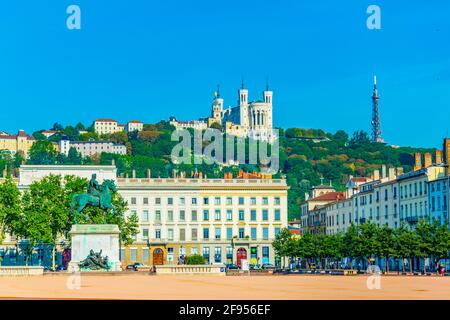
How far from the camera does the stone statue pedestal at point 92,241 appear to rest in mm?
70750

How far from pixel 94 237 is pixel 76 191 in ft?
135

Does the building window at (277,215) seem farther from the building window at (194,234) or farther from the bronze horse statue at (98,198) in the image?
the bronze horse statue at (98,198)

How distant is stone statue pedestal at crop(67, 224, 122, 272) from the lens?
7075 cm


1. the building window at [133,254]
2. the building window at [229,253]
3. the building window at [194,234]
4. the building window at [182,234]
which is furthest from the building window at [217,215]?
the building window at [133,254]

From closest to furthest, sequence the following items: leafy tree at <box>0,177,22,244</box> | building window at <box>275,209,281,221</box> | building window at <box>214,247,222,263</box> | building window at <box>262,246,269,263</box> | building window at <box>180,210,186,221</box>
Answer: leafy tree at <box>0,177,22,244</box> → building window at <box>214,247,222,263</box> → building window at <box>180,210,186,221</box> → building window at <box>262,246,269,263</box> → building window at <box>275,209,281,221</box>

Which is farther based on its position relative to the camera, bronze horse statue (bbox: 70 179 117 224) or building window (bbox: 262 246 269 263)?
building window (bbox: 262 246 269 263)

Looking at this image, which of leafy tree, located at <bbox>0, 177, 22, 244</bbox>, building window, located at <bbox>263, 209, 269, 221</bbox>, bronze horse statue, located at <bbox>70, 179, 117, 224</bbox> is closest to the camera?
bronze horse statue, located at <bbox>70, 179, 117, 224</bbox>

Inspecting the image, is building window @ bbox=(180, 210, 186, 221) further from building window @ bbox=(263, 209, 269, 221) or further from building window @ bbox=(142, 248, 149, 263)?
building window @ bbox=(263, 209, 269, 221)

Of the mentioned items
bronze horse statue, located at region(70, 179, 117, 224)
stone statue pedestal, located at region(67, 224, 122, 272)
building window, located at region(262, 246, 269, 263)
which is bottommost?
building window, located at region(262, 246, 269, 263)

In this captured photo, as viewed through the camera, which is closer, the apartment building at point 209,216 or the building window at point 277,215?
the apartment building at point 209,216

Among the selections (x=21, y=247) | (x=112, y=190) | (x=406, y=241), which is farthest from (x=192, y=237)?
(x=112, y=190)

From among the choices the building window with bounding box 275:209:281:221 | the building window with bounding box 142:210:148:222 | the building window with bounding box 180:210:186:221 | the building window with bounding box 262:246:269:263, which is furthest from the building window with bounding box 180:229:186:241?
the building window with bounding box 275:209:281:221

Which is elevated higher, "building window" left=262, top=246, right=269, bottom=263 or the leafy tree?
the leafy tree
